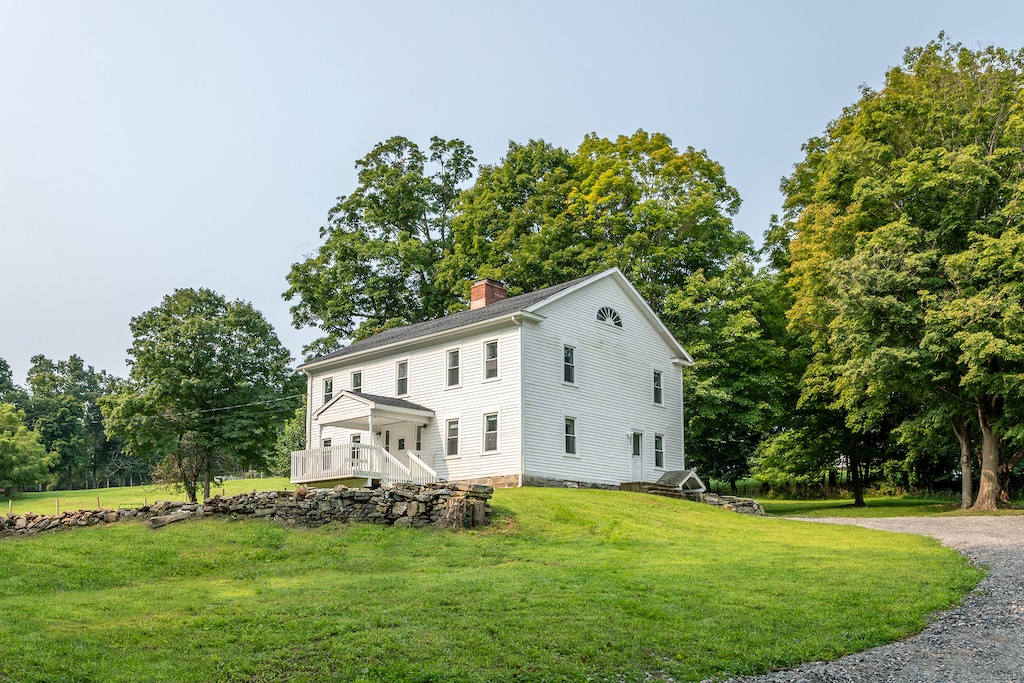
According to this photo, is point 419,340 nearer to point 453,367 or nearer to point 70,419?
point 453,367

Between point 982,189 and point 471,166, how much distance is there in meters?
29.5

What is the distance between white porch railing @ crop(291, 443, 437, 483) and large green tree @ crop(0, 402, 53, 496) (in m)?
39.6

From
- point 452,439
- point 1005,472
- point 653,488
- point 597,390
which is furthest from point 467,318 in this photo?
point 1005,472

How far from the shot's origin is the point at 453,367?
29.4 meters

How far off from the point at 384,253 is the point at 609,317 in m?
17.8

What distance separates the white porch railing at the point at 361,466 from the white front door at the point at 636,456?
7550mm

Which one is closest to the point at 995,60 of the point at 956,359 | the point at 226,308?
the point at 956,359

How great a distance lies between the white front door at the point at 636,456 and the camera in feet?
101

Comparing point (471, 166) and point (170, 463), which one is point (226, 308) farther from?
point (471, 166)

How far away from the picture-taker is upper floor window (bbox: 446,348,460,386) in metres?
29.2

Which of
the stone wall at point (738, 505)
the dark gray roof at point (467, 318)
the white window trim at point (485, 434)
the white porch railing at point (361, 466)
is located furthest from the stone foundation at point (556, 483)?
the dark gray roof at point (467, 318)

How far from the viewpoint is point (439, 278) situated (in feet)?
143

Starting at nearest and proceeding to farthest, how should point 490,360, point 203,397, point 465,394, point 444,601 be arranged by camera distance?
point 444,601, point 490,360, point 465,394, point 203,397

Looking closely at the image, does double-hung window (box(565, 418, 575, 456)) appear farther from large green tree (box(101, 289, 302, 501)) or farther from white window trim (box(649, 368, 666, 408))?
large green tree (box(101, 289, 302, 501))
